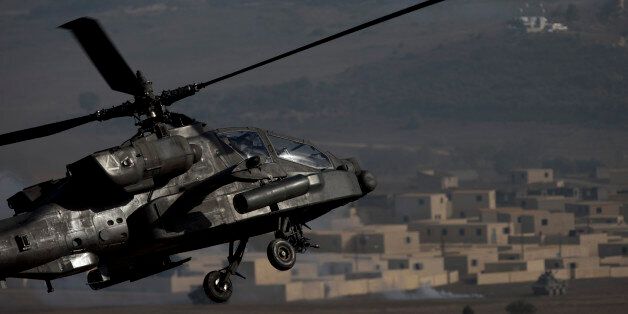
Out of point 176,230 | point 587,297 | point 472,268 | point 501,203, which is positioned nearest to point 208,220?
point 176,230

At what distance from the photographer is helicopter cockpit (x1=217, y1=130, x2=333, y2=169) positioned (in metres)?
29.6

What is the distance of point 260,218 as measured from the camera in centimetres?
2928

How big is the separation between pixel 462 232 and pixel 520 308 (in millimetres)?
35467

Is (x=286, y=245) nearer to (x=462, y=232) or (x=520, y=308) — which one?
(x=520, y=308)

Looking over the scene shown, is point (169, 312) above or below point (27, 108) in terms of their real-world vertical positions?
below

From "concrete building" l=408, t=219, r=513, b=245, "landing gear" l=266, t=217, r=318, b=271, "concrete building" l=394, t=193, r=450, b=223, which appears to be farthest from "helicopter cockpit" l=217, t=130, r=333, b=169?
"concrete building" l=394, t=193, r=450, b=223

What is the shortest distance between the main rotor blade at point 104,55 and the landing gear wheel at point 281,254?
11.2ft

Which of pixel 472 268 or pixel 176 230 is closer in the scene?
pixel 176 230

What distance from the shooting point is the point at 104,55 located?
2816 cm

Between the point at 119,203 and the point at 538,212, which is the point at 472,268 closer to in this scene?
the point at 538,212

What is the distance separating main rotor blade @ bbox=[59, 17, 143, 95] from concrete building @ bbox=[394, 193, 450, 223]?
477ft

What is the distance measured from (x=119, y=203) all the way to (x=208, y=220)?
154cm

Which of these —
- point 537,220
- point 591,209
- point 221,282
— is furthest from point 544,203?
point 221,282

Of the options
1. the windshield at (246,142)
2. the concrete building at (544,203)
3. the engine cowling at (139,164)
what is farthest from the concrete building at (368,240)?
the engine cowling at (139,164)
